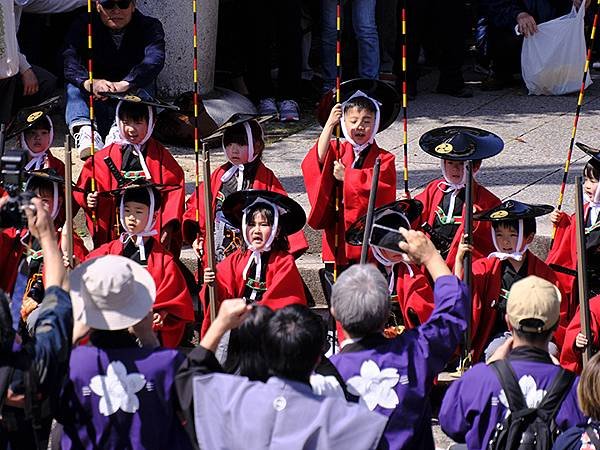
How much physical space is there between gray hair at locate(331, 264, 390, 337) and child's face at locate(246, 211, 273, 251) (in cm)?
229

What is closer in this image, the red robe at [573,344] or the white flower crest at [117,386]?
the white flower crest at [117,386]

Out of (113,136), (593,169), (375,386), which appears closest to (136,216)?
(113,136)

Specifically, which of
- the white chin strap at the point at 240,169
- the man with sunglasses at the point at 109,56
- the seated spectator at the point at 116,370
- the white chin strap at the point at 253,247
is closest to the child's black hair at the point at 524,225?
the white chin strap at the point at 253,247

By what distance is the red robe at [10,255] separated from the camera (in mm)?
8023

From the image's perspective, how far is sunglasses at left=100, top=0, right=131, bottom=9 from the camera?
9.62m

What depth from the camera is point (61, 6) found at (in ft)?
35.1

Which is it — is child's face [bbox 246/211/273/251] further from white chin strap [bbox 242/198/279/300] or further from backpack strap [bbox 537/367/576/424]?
backpack strap [bbox 537/367/576/424]

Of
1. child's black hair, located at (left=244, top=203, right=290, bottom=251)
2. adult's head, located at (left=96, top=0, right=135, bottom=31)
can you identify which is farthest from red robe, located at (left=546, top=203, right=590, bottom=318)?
adult's head, located at (left=96, top=0, right=135, bottom=31)

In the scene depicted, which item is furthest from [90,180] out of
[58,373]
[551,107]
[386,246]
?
[551,107]

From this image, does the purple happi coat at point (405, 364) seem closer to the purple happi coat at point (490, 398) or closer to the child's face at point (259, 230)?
the purple happi coat at point (490, 398)

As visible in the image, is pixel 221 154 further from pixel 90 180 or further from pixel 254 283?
pixel 254 283

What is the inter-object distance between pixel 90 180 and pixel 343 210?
166 cm

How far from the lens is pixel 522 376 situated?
5.27 m

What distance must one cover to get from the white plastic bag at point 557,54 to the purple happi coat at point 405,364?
22.9ft
